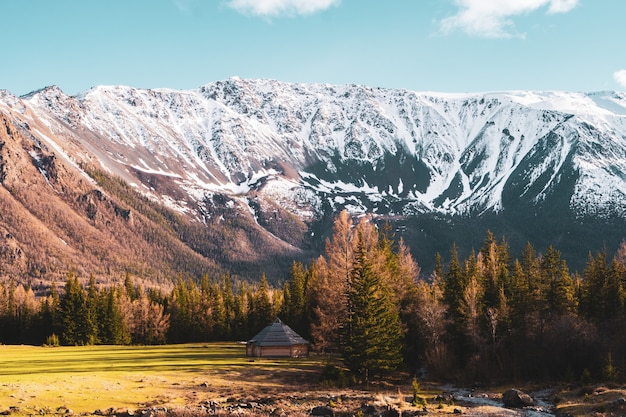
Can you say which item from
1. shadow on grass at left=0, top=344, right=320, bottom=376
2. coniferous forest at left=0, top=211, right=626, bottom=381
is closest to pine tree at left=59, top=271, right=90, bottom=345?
shadow on grass at left=0, top=344, right=320, bottom=376

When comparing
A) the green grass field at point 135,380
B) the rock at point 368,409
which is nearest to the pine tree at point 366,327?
the green grass field at point 135,380

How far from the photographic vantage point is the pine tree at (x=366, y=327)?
2142 inches

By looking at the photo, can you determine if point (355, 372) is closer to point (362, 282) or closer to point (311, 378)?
point (311, 378)

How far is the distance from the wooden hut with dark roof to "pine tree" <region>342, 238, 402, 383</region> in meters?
23.9

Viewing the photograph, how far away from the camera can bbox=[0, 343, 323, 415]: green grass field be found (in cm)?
3875

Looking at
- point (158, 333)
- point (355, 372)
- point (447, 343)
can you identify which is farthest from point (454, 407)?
point (158, 333)

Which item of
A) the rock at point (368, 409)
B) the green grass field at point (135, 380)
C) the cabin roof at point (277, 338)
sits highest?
the cabin roof at point (277, 338)

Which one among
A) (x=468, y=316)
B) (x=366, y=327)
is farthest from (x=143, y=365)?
(x=468, y=316)

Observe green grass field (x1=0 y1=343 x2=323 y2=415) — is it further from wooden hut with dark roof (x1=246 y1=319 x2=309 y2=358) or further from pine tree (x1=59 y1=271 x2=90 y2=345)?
pine tree (x1=59 y1=271 x2=90 y2=345)

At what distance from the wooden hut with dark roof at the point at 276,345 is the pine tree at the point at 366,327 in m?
23.9

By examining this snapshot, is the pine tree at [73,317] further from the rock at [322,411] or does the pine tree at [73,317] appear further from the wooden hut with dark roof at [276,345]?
the rock at [322,411]

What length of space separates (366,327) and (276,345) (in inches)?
1089

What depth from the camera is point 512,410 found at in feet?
144

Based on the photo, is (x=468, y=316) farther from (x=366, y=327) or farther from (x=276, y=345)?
(x=276, y=345)
